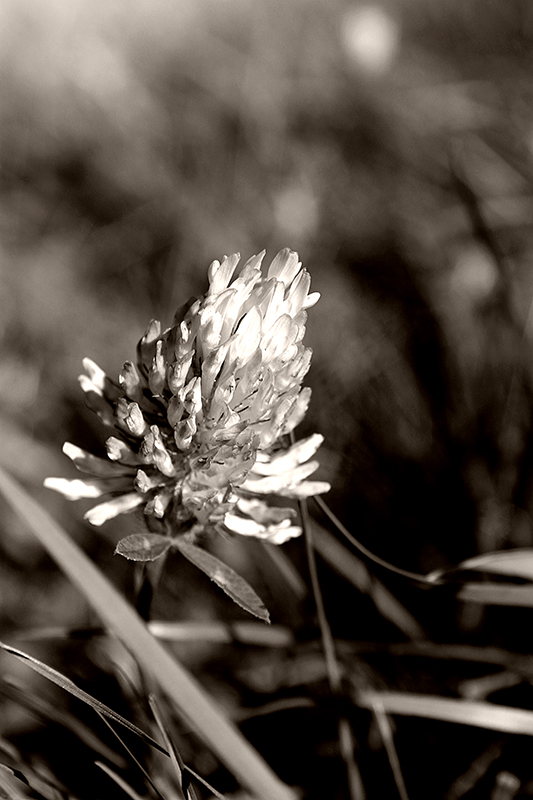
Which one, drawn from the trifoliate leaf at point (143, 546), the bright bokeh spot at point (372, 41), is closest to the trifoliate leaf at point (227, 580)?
the trifoliate leaf at point (143, 546)

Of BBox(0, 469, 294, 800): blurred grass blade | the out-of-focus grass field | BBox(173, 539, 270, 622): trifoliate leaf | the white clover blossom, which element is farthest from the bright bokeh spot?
BBox(0, 469, 294, 800): blurred grass blade

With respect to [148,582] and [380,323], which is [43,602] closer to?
[148,582]

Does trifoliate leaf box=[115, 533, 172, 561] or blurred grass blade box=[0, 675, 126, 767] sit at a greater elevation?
trifoliate leaf box=[115, 533, 172, 561]

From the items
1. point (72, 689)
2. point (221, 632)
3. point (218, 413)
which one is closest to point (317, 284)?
point (221, 632)

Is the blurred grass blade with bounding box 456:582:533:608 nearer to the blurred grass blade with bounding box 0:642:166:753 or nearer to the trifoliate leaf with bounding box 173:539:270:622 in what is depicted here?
the trifoliate leaf with bounding box 173:539:270:622

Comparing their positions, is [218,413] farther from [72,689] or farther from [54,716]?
[54,716]

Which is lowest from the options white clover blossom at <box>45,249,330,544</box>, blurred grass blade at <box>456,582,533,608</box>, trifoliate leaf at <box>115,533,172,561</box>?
blurred grass blade at <box>456,582,533,608</box>
